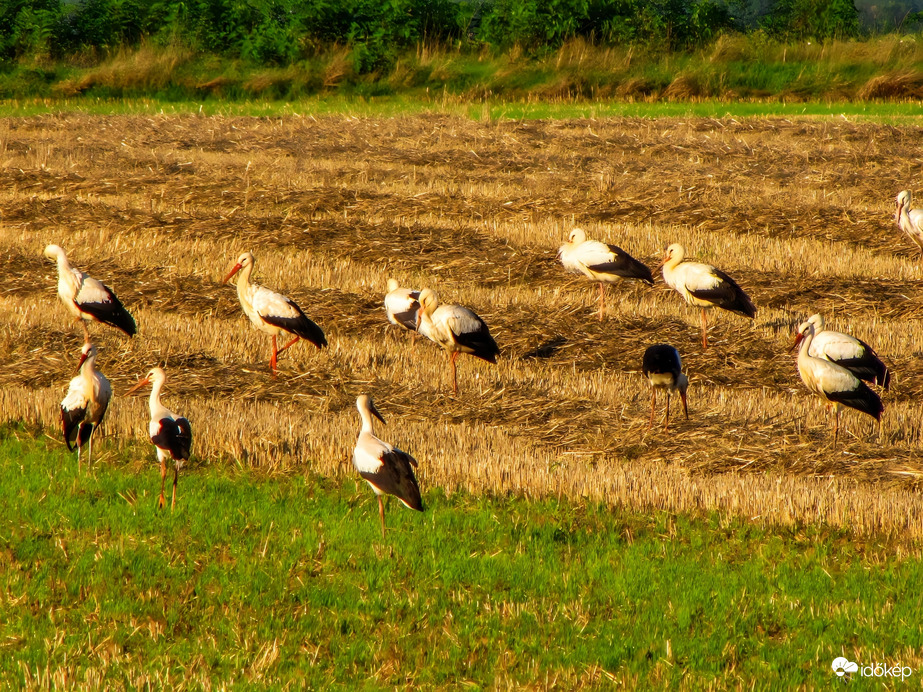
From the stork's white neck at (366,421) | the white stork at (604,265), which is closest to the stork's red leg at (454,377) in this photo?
the white stork at (604,265)

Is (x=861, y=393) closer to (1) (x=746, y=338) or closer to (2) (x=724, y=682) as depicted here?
(1) (x=746, y=338)

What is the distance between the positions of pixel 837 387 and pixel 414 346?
4229 mm

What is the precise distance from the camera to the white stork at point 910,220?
45.0 feet

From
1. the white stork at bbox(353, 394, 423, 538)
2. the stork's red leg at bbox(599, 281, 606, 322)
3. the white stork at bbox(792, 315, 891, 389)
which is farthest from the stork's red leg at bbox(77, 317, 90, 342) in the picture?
the white stork at bbox(792, 315, 891, 389)

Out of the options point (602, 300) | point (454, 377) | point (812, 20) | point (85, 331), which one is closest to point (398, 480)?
point (454, 377)

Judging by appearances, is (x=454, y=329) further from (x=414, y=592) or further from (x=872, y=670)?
(x=872, y=670)

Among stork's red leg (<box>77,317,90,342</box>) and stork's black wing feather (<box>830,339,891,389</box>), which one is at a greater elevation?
stork's black wing feather (<box>830,339,891,389</box>)

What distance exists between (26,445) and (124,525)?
189 centimetres

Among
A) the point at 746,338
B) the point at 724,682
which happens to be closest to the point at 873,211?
the point at 746,338

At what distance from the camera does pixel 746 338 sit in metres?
10.8

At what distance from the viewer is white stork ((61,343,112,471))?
7.33 metres

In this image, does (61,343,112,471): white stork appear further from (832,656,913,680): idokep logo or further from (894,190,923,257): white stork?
(894,190,923,257): white stork

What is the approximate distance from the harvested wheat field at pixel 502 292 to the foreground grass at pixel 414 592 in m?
0.55

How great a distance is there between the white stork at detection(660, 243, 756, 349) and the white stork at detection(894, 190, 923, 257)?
13.0ft
